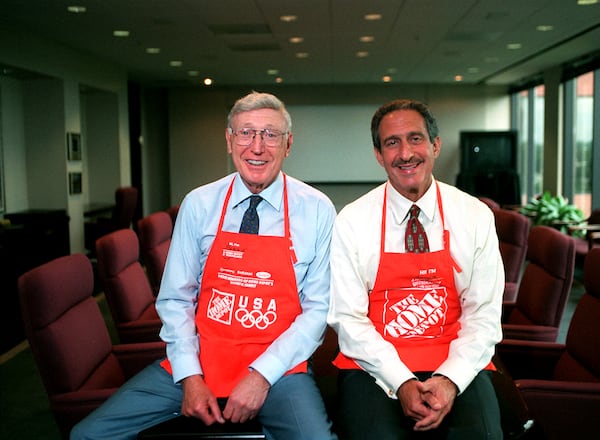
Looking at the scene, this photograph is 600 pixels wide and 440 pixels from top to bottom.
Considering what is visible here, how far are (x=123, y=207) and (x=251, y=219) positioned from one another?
20.5 feet

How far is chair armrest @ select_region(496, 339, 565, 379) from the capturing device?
2412mm

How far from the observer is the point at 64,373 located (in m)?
A: 1.92

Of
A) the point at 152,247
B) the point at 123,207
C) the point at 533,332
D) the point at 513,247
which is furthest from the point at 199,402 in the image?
the point at 123,207

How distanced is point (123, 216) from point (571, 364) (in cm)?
665

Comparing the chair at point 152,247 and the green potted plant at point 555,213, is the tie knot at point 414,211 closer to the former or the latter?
the chair at point 152,247

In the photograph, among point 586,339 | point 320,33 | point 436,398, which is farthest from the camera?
point 320,33

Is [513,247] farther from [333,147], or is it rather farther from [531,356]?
[333,147]

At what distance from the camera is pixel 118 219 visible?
26.1 ft

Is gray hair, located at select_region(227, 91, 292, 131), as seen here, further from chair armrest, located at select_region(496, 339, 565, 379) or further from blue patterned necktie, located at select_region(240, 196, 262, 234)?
chair armrest, located at select_region(496, 339, 565, 379)

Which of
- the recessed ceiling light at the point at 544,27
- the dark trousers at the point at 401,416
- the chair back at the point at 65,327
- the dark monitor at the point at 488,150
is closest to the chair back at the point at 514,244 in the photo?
the dark trousers at the point at 401,416

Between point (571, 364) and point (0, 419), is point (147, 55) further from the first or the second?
point (571, 364)

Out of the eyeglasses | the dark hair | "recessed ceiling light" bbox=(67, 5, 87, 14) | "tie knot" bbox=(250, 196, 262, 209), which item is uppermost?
"recessed ceiling light" bbox=(67, 5, 87, 14)

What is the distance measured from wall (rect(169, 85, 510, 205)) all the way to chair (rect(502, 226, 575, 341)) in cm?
1142

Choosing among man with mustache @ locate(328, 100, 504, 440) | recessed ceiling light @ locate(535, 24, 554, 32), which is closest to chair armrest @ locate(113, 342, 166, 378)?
man with mustache @ locate(328, 100, 504, 440)
